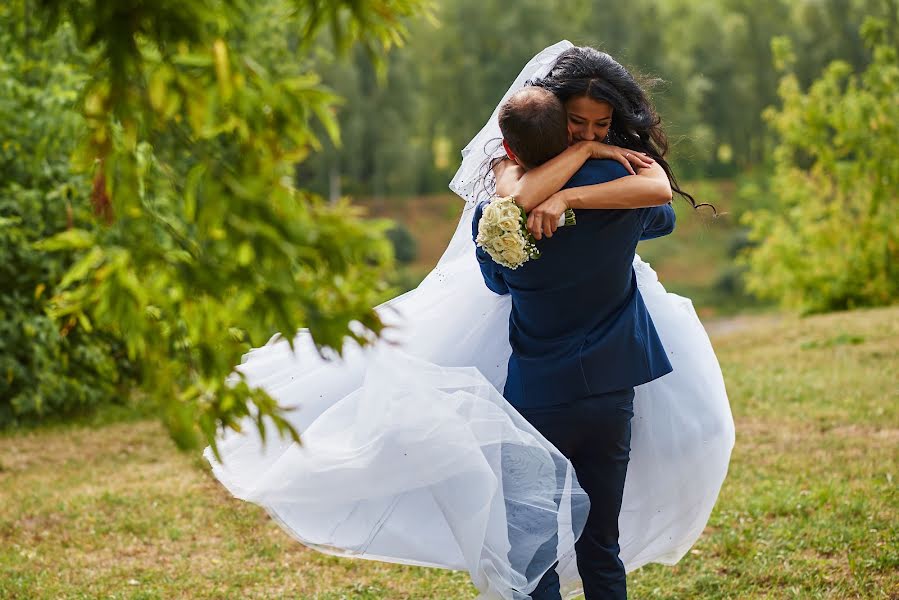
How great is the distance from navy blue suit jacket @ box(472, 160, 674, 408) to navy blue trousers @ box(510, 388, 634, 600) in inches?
2.4

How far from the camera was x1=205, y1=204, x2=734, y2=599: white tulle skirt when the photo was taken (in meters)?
3.44

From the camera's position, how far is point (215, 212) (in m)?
1.84

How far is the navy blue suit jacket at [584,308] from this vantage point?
127 inches

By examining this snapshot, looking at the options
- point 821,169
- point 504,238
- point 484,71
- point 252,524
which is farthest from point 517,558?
point 484,71

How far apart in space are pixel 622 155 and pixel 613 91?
0.21 m

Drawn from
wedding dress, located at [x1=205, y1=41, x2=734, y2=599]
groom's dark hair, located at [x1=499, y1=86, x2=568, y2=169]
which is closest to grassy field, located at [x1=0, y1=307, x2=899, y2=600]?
wedding dress, located at [x1=205, y1=41, x2=734, y2=599]

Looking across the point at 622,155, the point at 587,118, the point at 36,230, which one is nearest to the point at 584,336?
the point at 622,155

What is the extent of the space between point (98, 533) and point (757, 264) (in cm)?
1650

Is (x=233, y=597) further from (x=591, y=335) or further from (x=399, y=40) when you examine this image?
(x=399, y=40)

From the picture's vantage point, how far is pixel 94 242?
203 centimetres

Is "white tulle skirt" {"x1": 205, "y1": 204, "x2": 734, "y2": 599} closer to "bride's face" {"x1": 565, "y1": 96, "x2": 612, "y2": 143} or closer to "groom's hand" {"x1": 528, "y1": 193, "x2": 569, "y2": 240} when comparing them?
"groom's hand" {"x1": 528, "y1": 193, "x2": 569, "y2": 240}

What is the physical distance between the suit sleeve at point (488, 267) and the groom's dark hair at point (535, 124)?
0.31m

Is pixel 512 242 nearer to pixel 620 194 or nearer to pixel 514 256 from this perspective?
pixel 514 256

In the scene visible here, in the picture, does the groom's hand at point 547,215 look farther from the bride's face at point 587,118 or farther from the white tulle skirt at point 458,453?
the white tulle skirt at point 458,453
